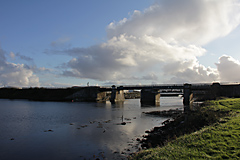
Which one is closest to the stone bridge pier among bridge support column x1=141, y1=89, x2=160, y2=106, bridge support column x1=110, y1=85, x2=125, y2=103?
bridge support column x1=141, y1=89, x2=160, y2=106

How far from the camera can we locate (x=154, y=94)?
413 feet

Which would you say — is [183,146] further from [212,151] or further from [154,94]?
[154,94]

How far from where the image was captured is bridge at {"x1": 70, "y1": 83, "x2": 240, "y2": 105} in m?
98.0

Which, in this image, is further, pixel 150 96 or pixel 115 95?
pixel 115 95

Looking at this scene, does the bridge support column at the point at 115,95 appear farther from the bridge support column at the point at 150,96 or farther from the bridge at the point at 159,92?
the bridge support column at the point at 150,96

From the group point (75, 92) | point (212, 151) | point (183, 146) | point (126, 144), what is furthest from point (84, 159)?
point (75, 92)

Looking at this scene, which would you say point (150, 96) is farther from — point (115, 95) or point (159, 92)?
point (115, 95)

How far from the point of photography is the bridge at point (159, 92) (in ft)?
322

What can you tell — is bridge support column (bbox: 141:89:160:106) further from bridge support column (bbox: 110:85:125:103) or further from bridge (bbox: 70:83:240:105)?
bridge support column (bbox: 110:85:125:103)

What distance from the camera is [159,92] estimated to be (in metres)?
126

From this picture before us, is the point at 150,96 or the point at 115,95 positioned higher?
the point at 115,95

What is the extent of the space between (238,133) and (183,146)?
18.9ft

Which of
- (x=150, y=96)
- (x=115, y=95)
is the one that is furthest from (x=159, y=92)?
(x=115, y=95)

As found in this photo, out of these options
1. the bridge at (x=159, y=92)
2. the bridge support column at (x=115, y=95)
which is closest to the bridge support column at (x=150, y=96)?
the bridge at (x=159, y=92)
